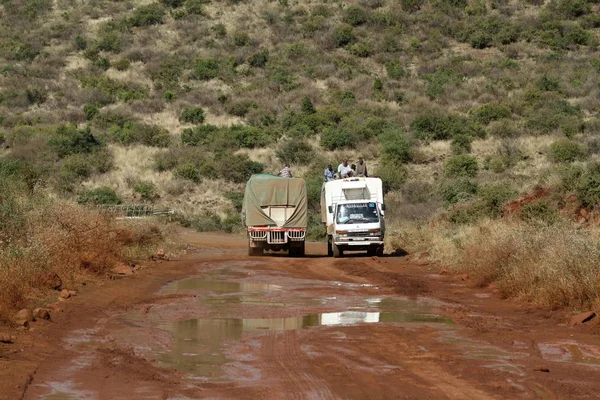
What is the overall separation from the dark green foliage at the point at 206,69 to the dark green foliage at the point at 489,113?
21.4m

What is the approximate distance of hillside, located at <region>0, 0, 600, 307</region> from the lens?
49.6m

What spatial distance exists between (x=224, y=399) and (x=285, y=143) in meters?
48.4

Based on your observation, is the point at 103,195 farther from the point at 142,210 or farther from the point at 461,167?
the point at 461,167

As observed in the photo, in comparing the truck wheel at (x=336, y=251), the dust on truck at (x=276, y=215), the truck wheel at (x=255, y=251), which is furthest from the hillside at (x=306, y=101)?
the truck wheel at (x=255, y=251)

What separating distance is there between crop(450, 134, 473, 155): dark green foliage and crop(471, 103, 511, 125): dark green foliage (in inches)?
205

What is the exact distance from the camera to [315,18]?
80.5 m

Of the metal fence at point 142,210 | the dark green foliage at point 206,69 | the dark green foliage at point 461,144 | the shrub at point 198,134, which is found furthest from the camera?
the dark green foliage at point 206,69

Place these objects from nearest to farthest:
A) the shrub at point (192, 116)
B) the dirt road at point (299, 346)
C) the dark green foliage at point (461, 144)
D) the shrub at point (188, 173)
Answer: the dirt road at point (299, 346)
the shrub at point (188, 173)
the dark green foliage at point (461, 144)
the shrub at point (192, 116)

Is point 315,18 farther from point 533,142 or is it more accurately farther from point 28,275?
point 28,275

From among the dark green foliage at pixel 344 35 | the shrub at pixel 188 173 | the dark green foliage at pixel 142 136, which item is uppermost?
the dark green foliage at pixel 344 35

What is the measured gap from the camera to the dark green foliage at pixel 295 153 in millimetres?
55625

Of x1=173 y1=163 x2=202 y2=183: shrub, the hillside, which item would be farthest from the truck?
x1=173 y1=163 x2=202 y2=183: shrub

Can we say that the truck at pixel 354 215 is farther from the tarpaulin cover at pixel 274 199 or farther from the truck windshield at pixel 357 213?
the tarpaulin cover at pixel 274 199

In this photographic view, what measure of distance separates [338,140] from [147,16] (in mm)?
31503
